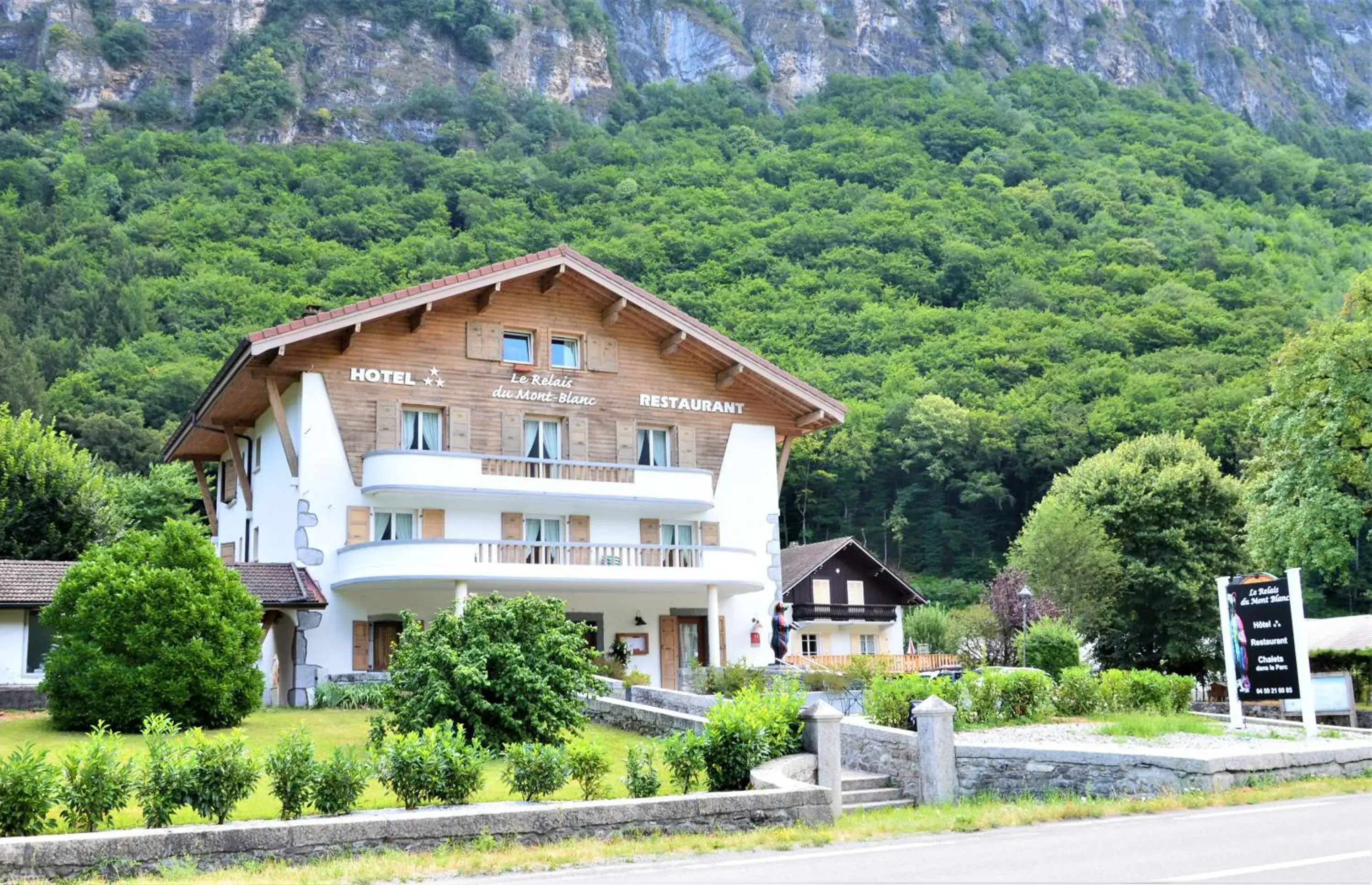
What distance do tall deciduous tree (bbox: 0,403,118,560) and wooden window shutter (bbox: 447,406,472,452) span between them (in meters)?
13.1

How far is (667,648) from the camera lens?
113ft

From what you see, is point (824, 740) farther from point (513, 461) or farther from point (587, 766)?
point (513, 461)

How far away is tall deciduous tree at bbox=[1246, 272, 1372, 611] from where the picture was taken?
107ft

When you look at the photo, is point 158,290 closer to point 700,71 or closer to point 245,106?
point 245,106

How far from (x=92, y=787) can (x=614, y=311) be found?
24269mm

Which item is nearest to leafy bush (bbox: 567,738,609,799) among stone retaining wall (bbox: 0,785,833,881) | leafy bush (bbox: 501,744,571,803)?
leafy bush (bbox: 501,744,571,803)

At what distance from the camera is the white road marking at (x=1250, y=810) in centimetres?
1282

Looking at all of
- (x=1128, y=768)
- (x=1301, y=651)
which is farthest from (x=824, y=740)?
(x=1301, y=651)

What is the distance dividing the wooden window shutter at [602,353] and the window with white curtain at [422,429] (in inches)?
168

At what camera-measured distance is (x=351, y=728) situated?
2178cm

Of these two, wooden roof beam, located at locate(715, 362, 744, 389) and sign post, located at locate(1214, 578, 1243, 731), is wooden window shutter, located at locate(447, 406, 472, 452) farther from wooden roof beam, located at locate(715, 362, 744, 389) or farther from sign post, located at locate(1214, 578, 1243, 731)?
sign post, located at locate(1214, 578, 1243, 731)

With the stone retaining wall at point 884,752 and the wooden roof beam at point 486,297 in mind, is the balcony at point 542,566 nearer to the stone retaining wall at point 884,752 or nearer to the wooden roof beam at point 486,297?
the wooden roof beam at point 486,297

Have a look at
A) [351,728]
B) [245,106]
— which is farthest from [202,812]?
[245,106]

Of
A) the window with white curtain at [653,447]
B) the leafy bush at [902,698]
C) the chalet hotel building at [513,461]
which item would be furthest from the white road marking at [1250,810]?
the window with white curtain at [653,447]
